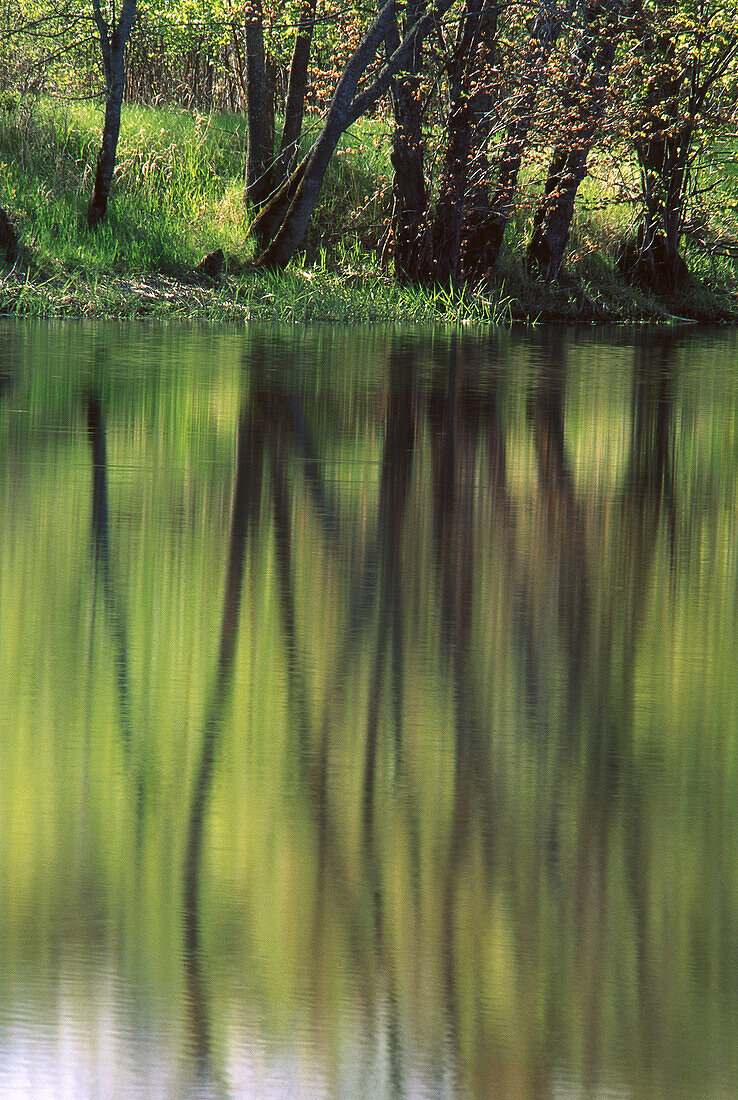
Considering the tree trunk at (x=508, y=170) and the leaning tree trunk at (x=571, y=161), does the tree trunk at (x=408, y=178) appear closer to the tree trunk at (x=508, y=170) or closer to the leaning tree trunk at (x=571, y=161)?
the tree trunk at (x=508, y=170)

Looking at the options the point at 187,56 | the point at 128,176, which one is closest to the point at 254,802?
the point at 128,176

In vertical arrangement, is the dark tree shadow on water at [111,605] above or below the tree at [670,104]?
below

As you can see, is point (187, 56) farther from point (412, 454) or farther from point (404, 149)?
point (412, 454)

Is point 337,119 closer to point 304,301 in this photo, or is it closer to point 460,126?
point 460,126

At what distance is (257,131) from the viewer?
1553cm

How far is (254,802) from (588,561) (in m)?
1.94

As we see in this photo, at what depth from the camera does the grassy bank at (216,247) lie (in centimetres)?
1295

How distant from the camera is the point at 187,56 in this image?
23.8 metres

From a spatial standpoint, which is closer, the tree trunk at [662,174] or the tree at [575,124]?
the tree at [575,124]

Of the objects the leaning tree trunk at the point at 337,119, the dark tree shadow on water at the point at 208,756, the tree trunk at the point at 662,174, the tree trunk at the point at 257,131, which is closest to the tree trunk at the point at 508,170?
the leaning tree trunk at the point at 337,119

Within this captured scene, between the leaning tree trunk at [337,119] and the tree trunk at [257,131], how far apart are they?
74 centimetres

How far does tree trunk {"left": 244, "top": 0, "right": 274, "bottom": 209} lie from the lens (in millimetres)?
15195

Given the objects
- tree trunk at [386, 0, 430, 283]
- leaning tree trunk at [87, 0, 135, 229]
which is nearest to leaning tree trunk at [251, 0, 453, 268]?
tree trunk at [386, 0, 430, 283]

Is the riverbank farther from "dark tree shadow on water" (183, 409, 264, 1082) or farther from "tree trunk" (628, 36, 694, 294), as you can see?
"dark tree shadow on water" (183, 409, 264, 1082)
